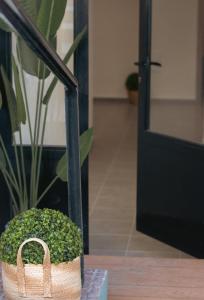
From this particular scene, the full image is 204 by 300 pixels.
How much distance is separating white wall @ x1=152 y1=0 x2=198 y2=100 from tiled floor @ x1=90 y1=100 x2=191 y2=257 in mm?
936

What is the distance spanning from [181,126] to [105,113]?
5700 millimetres

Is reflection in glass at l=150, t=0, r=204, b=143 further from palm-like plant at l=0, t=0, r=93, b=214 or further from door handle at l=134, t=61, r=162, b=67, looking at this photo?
palm-like plant at l=0, t=0, r=93, b=214

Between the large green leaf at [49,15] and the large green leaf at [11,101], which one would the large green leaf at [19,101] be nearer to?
the large green leaf at [11,101]

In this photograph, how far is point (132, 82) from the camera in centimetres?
1058

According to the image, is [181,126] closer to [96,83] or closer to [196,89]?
[196,89]

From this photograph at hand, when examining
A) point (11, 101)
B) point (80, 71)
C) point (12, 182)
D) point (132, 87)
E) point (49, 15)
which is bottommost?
point (132, 87)

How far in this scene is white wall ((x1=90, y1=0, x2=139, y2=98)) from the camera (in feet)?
34.8

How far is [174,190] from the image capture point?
373 cm

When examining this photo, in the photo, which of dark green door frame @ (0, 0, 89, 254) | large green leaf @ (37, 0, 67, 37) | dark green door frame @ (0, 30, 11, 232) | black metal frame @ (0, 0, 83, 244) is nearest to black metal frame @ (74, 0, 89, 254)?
dark green door frame @ (0, 0, 89, 254)

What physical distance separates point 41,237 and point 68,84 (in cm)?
46

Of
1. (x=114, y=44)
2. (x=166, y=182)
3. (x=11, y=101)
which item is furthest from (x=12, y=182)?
(x=114, y=44)

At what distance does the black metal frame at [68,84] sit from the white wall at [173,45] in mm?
1916

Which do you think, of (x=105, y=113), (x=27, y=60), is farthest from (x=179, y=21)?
(x=105, y=113)

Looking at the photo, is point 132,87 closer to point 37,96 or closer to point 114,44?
point 114,44
